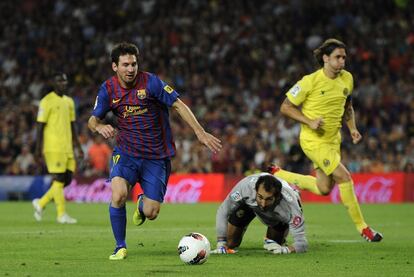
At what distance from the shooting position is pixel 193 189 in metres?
26.2

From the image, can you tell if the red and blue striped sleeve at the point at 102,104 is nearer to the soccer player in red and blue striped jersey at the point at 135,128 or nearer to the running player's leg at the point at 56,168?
the soccer player in red and blue striped jersey at the point at 135,128

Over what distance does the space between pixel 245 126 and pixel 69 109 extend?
11254 millimetres

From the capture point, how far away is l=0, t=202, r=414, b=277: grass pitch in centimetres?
914

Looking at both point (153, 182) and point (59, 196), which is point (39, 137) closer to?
point (59, 196)

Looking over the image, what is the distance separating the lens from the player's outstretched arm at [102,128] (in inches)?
385

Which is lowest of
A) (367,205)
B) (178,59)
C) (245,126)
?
(367,205)

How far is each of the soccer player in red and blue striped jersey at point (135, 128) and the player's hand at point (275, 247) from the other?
1.35m

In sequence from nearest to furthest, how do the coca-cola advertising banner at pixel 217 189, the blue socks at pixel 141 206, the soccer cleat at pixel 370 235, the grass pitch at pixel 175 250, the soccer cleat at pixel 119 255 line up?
the grass pitch at pixel 175 250
the soccer cleat at pixel 119 255
the blue socks at pixel 141 206
the soccer cleat at pixel 370 235
the coca-cola advertising banner at pixel 217 189

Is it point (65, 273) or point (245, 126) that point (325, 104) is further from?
point (245, 126)

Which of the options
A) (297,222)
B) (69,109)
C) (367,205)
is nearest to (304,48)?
(367,205)

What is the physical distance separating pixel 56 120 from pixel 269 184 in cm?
740

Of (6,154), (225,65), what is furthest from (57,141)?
(225,65)

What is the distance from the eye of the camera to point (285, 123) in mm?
26531

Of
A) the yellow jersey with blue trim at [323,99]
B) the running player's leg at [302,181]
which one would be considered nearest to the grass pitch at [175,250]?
the running player's leg at [302,181]
